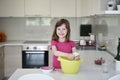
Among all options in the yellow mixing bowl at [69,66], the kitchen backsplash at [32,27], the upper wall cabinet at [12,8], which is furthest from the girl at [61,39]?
the kitchen backsplash at [32,27]

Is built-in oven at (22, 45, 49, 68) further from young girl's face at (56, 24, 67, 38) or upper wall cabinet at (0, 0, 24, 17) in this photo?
young girl's face at (56, 24, 67, 38)

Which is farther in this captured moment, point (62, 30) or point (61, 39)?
point (61, 39)

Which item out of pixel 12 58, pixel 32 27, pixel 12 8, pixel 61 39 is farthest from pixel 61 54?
pixel 32 27

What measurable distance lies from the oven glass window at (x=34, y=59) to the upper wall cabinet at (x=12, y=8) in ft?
3.07

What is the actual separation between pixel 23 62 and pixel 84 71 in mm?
2681

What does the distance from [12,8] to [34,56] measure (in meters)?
1.14

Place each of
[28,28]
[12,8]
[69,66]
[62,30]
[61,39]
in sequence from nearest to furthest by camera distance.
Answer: [69,66] → [62,30] → [61,39] → [12,8] → [28,28]

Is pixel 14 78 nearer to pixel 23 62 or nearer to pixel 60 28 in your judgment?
pixel 60 28

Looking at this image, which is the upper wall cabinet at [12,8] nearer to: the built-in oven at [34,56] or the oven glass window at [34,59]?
the built-in oven at [34,56]

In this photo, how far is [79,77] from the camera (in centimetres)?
209

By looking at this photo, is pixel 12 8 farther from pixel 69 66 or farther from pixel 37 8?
pixel 69 66

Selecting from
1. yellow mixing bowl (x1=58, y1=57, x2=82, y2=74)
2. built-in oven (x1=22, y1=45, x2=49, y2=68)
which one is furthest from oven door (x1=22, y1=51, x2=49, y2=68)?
yellow mixing bowl (x1=58, y1=57, x2=82, y2=74)

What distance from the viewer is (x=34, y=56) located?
4.81 metres

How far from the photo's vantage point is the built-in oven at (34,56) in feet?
15.5
